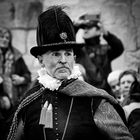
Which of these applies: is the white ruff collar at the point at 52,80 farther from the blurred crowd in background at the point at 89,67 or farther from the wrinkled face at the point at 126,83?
the wrinkled face at the point at 126,83

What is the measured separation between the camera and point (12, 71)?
20.5 feet

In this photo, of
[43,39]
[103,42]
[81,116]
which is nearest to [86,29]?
[103,42]

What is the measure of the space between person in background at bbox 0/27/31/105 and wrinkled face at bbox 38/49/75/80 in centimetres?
239

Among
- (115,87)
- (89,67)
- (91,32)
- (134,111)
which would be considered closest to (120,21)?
(91,32)

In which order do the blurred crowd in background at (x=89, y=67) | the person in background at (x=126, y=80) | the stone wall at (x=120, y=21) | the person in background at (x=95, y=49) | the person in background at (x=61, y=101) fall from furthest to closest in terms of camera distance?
the stone wall at (x=120, y=21) < the person in background at (x=95, y=49) < the blurred crowd in background at (x=89, y=67) < the person in background at (x=126, y=80) < the person in background at (x=61, y=101)

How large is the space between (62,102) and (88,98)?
210 mm

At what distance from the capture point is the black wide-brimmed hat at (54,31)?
350 cm

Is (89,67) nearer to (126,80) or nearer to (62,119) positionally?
(126,80)

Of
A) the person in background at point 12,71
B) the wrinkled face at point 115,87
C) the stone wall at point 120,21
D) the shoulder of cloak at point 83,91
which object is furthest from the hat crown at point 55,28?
the stone wall at point 120,21

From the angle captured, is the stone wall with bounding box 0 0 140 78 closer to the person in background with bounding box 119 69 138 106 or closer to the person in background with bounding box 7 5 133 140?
the person in background with bounding box 119 69 138 106

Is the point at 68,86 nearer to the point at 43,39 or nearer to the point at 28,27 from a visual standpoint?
the point at 43,39

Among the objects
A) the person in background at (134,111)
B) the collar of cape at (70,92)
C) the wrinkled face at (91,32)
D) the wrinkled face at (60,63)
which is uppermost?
the wrinkled face at (91,32)

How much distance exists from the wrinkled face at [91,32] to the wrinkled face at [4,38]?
1.14 metres

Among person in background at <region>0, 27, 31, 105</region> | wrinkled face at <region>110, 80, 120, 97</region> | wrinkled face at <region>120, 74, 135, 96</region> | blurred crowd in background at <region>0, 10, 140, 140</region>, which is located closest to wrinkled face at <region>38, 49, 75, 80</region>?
blurred crowd in background at <region>0, 10, 140, 140</region>
